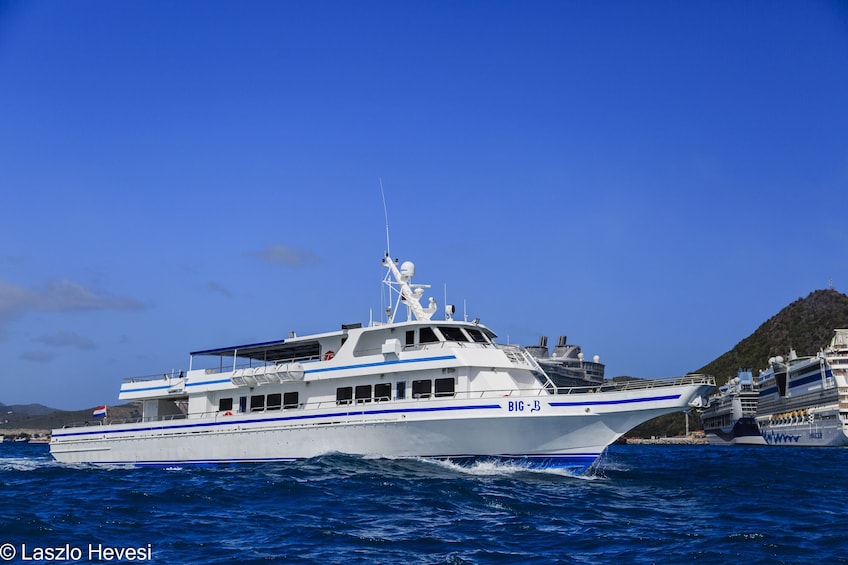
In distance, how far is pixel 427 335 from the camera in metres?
24.9

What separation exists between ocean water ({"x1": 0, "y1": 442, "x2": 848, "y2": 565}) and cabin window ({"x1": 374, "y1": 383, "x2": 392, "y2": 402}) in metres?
2.44

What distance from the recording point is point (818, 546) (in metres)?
12.1

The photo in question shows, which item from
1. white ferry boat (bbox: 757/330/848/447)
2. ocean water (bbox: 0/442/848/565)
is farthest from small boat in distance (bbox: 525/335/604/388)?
ocean water (bbox: 0/442/848/565)

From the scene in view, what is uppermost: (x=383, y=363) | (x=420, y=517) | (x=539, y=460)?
(x=383, y=363)

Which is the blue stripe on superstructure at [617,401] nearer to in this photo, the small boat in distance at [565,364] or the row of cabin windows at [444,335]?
the row of cabin windows at [444,335]

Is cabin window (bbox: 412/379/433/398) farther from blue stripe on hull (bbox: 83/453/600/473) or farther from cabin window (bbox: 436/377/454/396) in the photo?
blue stripe on hull (bbox: 83/453/600/473)

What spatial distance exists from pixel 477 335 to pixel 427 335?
6.06 ft

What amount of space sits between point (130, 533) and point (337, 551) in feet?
13.6

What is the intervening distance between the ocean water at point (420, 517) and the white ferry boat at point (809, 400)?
55.7m

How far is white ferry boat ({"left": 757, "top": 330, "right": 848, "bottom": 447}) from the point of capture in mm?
71188

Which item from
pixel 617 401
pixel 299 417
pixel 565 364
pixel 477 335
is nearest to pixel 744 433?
pixel 565 364

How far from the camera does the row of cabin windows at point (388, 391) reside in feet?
78.1

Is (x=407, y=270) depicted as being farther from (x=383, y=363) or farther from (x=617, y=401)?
(x=617, y=401)

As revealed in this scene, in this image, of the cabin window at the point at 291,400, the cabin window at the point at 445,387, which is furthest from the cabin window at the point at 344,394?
the cabin window at the point at 445,387
